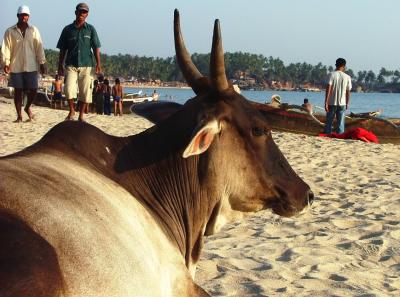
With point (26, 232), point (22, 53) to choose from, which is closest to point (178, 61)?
point (26, 232)

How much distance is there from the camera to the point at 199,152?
134 inches

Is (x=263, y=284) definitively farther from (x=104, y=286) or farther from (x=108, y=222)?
(x=104, y=286)

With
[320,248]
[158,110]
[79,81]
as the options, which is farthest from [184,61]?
[79,81]

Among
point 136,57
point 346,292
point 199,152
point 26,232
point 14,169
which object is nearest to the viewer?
point 26,232

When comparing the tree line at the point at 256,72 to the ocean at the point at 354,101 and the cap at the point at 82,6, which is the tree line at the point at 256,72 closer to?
the ocean at the point at 354,101

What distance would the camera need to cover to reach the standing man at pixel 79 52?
1092 cm

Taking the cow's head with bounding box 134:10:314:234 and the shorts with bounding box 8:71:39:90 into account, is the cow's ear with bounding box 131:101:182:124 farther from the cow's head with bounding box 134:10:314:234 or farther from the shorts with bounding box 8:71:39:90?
the shorts with bounding box 8:71:39:90

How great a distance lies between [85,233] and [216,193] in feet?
4.29

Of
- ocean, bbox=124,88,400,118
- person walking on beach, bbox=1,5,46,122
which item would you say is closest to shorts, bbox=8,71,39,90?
person walking on beach, bbox=1,5,46,122

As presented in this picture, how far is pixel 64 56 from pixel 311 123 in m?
9.29

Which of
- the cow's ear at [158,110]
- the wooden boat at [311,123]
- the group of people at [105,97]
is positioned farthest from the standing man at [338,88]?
the group of people at [105,97]

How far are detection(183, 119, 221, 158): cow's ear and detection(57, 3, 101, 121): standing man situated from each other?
782 centimetres

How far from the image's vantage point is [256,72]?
16775cm

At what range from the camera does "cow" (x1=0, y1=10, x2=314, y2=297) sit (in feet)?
7.54
